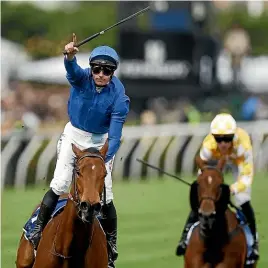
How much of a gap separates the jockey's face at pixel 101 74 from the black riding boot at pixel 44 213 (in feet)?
2.52

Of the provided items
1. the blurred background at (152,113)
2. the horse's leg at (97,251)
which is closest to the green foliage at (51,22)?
the blurred background at (152,113)

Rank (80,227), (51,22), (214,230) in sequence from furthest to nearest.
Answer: (51,22)
(214,230)
(80,227)

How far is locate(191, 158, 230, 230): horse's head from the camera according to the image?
752 cm

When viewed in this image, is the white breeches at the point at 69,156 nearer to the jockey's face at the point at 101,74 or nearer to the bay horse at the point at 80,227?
the bay horse at the point at 80,227

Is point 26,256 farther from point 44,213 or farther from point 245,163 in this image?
point 245,163

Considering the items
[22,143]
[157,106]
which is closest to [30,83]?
[157,106]

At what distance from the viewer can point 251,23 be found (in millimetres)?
53250

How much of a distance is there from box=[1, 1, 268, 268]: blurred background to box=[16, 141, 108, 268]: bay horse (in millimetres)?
2571

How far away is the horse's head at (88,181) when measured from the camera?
256 inches

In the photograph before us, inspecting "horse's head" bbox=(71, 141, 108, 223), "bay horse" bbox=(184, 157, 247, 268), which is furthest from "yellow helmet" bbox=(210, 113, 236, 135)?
"horse's head" bbox=(71, 141, 108, 223)

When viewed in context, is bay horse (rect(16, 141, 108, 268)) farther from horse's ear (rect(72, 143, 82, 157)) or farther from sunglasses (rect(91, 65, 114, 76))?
sunglasses (rect(91, 65, 114, 76))

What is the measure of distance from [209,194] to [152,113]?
11.9 metres

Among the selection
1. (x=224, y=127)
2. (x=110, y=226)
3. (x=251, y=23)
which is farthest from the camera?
(x=251, y=23)

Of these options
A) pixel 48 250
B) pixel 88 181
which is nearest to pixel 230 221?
pixel 48 250
